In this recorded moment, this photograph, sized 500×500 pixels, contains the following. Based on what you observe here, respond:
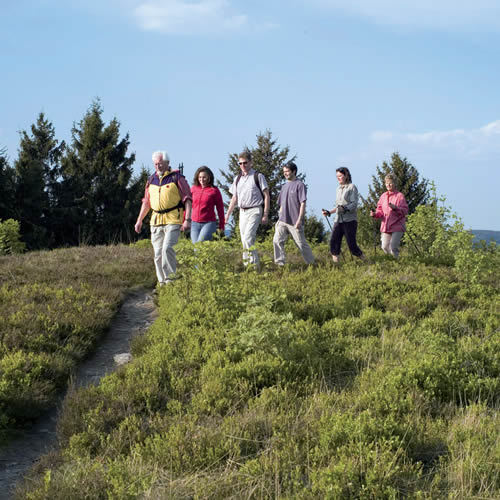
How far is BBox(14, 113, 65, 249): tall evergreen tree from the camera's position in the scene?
3478 centimetres

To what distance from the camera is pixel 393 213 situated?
12.3 meters

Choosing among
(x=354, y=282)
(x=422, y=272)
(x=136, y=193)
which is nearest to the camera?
(x=354, y=282)

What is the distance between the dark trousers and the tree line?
2493 cm

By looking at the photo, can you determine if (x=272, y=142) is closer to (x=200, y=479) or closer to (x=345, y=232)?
(x=345, y=232)

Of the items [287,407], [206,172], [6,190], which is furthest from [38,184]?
[287,407]

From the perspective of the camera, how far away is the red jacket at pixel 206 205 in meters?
10.6

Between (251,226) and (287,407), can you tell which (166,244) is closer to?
(251,226)

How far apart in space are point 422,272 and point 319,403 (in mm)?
6767

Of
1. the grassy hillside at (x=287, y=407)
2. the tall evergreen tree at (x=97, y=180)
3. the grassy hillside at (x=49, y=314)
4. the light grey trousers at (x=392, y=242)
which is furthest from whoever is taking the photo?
the tall evergreen tree at (x=97, y=180)

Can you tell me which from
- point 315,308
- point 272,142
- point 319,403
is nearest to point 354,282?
point 315,308

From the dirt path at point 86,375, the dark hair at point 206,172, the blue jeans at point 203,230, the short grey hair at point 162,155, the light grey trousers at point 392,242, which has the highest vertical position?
the short grey hair at point 162,155

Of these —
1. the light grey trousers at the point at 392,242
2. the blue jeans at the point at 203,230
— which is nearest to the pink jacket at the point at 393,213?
the light grey trousers at the point at 392,242

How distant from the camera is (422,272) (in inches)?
433

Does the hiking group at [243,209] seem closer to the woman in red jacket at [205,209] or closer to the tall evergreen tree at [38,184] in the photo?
the woman in red jacket at [205,209]
